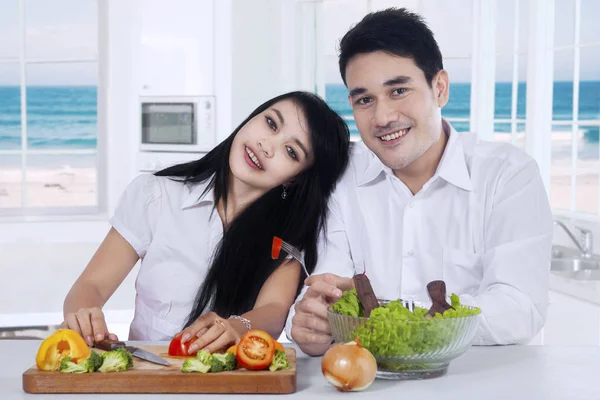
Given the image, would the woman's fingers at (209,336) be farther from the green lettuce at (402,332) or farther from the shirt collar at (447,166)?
the shirt collar at (447,166)

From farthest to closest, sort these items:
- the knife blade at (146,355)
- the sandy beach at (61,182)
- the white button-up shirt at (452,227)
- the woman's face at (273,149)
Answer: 1. the sandy beach at (61,182)
2. the woman's face at (273,149)
3. the white button-up shirt at (452,227)
4. the knife blade at (146,355)

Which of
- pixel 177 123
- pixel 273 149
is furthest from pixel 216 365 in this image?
pixel 177 123

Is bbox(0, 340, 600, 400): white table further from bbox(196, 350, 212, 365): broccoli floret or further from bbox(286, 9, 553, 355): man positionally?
bbox(286, 9, 553, 355): man

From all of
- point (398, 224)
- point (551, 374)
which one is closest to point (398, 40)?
point (398, 224)

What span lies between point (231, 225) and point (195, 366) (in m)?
1.01

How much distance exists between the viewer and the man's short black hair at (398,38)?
7.58 feet

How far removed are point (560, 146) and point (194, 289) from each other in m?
12.6

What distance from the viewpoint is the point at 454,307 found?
1647 millimetres

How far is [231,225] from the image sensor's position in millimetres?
2529

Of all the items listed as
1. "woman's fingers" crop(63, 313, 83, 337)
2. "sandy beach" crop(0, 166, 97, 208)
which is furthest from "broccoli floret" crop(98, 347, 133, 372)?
"sandy beach" crop(0, 166, 97, 208)

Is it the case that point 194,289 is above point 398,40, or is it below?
below


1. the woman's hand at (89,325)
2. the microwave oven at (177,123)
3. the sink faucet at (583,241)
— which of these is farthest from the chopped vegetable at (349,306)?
the microwave oven at (177,123)

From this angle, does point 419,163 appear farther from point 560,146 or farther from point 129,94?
point 560,146

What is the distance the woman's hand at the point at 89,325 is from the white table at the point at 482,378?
4.0 inches
